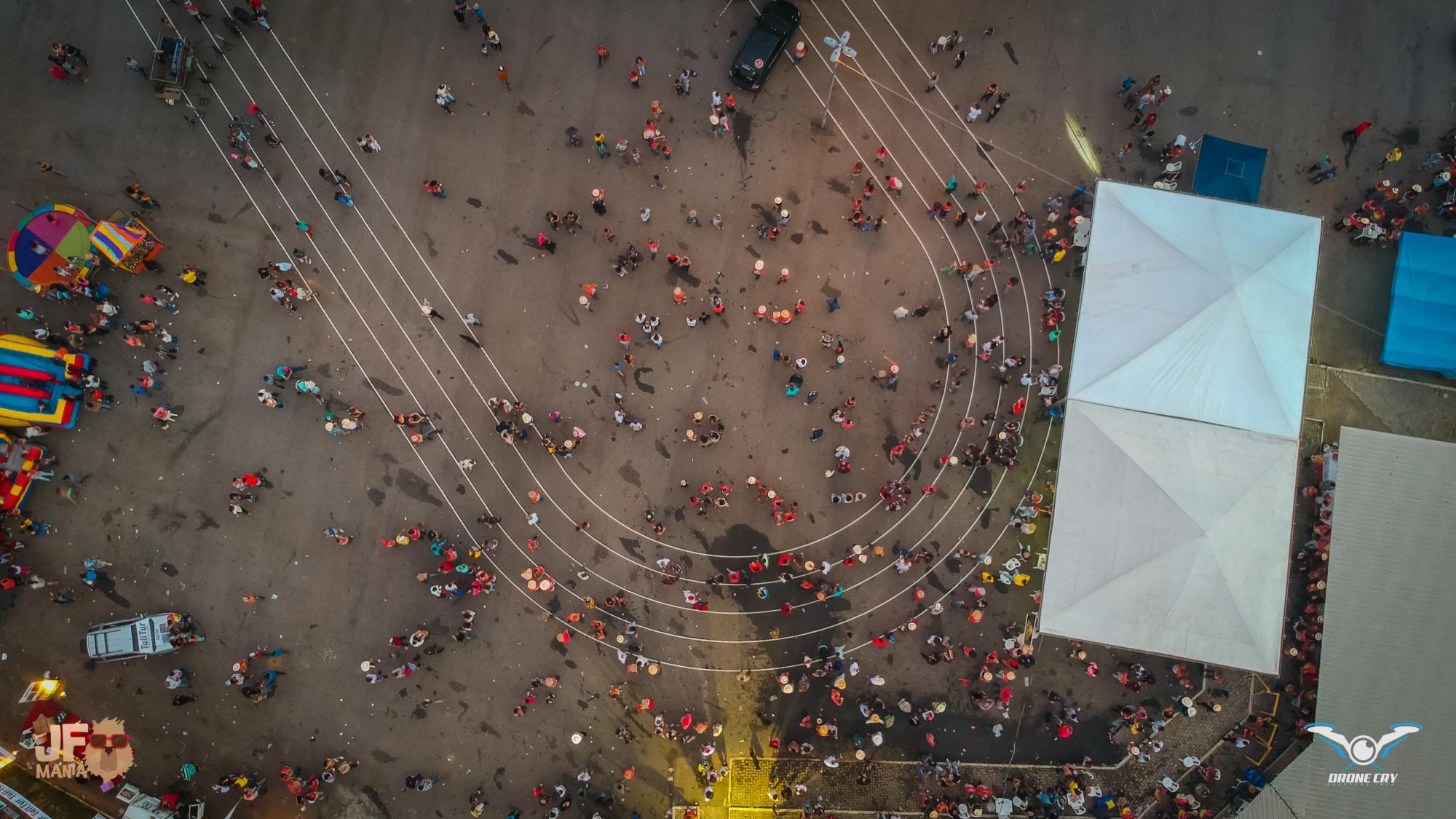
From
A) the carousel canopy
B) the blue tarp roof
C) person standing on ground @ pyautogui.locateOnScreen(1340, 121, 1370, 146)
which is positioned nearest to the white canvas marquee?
the blue tarp roof

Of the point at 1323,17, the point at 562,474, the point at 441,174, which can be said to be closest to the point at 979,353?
the point at 562,474

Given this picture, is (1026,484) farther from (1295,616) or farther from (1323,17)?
(1323,17)

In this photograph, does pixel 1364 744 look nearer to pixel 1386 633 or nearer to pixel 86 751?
pixel 1386 633

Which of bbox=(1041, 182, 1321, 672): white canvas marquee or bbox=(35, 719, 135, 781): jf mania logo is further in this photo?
bbox=(35, 719, 135, 781): jf mania logo

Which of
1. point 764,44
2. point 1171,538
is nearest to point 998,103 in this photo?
point 764,44

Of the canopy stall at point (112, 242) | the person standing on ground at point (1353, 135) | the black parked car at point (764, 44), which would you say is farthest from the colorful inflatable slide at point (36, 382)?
the person standing on ground at point (1353, 135)

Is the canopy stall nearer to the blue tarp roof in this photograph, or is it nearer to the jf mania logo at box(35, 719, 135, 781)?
the jf mania logo at box(35, 719, 135, 781)

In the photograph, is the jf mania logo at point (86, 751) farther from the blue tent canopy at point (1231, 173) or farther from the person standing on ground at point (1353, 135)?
the person standing on ground at point (1353, 135)
